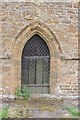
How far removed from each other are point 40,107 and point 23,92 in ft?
4.69

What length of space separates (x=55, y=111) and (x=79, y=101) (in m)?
1.58

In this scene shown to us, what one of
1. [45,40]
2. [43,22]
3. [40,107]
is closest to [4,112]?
[40,107]

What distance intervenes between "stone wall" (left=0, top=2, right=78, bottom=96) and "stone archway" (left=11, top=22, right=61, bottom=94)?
97 millimetres

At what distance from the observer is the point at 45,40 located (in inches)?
445

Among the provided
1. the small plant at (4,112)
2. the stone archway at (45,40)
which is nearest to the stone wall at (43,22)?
the stone archway at (45,40)

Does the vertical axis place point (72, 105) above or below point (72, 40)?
below

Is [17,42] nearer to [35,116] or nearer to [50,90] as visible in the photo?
[50,90]

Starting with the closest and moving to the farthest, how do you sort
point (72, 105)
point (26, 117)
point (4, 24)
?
1. point (26, 117)
2. point (72, 105)
3. point (4, 24)

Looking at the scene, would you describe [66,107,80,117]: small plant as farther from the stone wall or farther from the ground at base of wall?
the stone wall

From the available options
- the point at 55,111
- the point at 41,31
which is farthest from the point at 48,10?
the point at 55,111

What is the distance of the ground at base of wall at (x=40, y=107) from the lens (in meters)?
9.04

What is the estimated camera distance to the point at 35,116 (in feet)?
29.1

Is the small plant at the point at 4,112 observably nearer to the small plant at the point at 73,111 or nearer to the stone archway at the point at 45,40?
the stone archway at the point at 45,40

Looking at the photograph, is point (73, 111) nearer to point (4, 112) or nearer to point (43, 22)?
point (4, 112)
